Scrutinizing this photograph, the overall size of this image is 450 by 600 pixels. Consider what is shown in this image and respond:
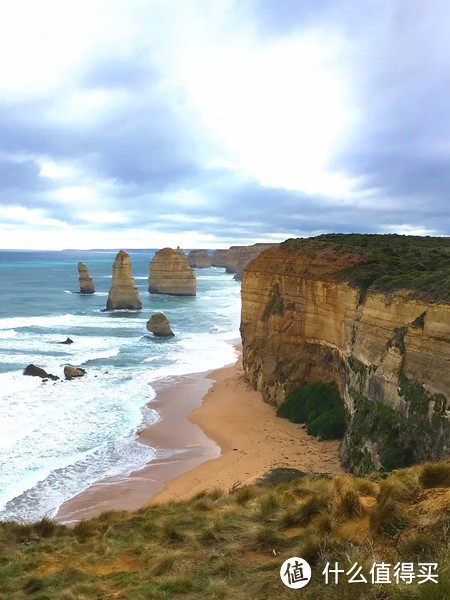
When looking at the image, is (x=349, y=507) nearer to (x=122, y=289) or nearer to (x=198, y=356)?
(x=198, y=356)

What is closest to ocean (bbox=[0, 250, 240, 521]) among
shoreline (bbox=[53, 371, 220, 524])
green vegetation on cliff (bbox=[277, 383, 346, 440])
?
shoreline (bbox=[53, 371, 220, 524])

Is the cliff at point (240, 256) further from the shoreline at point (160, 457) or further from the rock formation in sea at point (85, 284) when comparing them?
the shoreline at point (160, 457)

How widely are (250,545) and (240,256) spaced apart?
152 m

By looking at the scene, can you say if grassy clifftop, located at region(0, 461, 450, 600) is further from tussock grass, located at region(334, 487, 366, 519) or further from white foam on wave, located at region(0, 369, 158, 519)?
white foam on wave, located at region(0, 369, 158, 519)

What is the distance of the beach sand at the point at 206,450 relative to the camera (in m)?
17.6

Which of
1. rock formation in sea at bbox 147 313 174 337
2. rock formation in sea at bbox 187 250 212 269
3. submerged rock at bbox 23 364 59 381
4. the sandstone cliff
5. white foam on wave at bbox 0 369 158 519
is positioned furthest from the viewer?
rock formation in sea at bbox 187 250 212 269

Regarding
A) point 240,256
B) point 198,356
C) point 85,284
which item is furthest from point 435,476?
point 240,256

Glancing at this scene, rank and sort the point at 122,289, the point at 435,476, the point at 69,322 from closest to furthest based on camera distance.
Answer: the point at 435,476 < the point at 69,322 < the point at 122,289

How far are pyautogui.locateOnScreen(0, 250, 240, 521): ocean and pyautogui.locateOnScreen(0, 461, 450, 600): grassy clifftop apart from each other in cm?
644

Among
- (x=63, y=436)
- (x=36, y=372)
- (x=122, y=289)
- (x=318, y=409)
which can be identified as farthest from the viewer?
(x=122, y=289)

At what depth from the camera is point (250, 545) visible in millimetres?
8445

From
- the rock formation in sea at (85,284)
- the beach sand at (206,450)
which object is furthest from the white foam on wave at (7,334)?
the rock formation in sea at (85,284)

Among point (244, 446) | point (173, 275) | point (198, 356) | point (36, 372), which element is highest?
point (173, 275)

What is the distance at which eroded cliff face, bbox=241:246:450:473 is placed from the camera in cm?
1482
